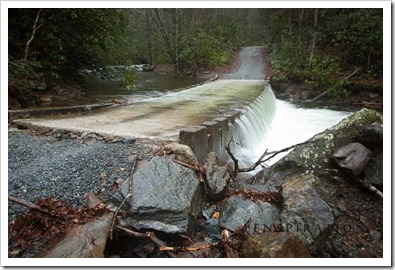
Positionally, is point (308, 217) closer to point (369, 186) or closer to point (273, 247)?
point (273, 247)

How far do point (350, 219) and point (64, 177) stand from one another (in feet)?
10.7

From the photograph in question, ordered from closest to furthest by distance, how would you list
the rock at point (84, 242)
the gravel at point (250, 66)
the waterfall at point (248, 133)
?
the rock at point (84, 242)
the waterfall at point (248, 133)
the gravel at point (250, 66)

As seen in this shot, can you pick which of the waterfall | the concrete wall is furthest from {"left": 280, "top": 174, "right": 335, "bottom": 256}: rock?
the waterfall

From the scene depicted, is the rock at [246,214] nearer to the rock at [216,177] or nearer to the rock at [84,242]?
the rock at [216,177]

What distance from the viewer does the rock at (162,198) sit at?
240 cm

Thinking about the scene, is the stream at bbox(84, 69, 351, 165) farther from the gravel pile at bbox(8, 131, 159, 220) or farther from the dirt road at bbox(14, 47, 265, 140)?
the gravel pile at bbox(8, 131, 159, 220)

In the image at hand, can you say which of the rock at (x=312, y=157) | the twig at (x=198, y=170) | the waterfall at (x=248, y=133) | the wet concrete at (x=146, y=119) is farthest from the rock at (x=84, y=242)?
the waterfall at (x=248, y=133)

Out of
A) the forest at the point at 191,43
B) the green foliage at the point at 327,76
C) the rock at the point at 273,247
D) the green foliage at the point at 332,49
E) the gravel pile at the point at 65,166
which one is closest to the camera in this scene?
the rock at the point at 273,247

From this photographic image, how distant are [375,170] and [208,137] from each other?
2381 millimetres

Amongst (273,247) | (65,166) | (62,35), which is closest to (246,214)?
(273,247)

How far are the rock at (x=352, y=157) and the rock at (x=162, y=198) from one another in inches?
94.4

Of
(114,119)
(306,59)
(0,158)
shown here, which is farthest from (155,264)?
(306,59)

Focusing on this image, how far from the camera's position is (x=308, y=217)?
9.23ft

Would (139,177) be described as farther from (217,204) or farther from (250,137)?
(250,137)
